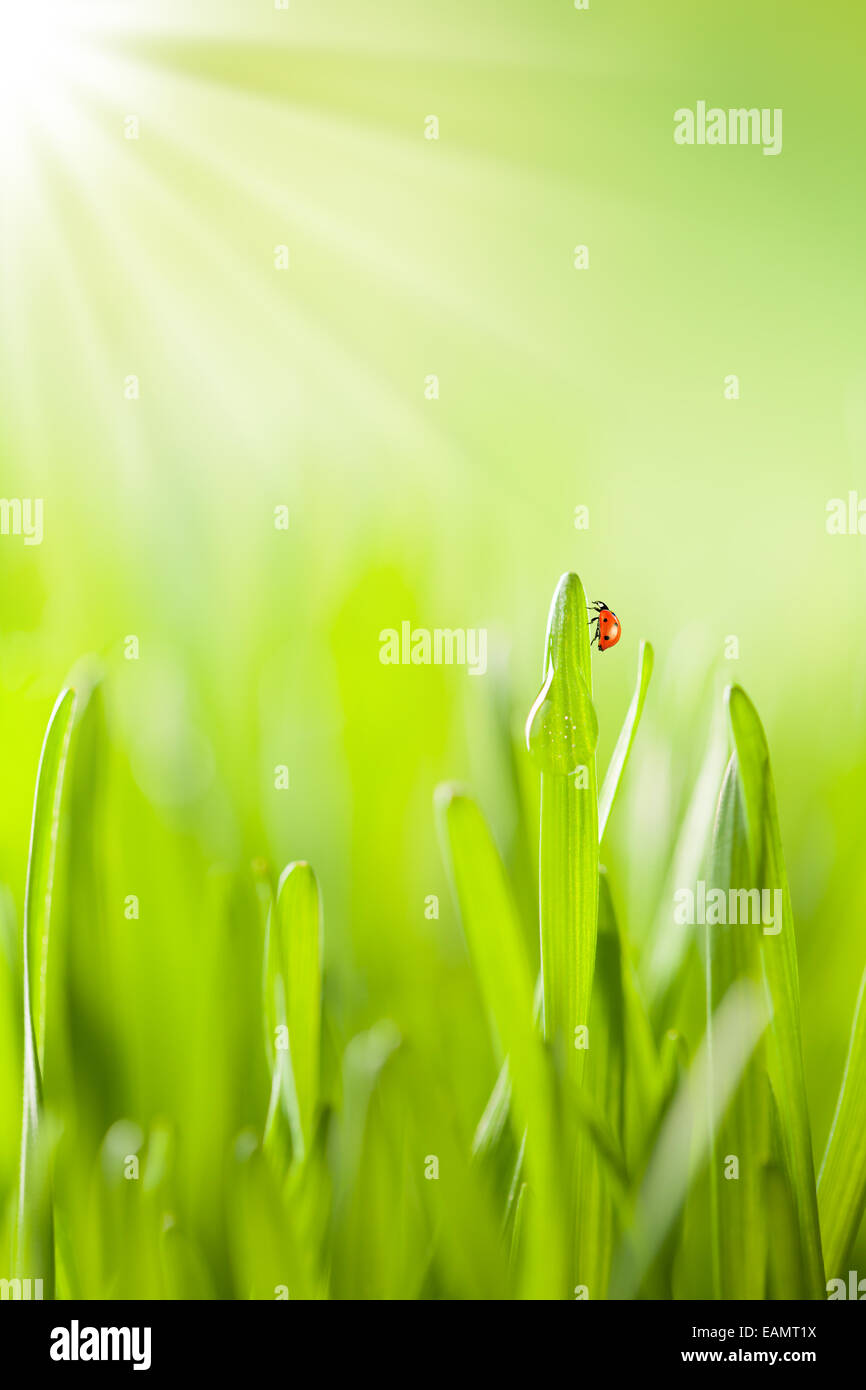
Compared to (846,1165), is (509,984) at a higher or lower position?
higher

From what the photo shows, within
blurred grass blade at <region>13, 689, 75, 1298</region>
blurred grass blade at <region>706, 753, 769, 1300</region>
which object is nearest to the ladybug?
blurred grass blade at <region>706, 753, 769, 1300</region>

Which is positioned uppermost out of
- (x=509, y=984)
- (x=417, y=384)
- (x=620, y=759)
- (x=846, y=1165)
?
(x=417, y=384)

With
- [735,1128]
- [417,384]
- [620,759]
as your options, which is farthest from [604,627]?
[735,1128]

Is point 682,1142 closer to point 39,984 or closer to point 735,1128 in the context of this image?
point 735,1128

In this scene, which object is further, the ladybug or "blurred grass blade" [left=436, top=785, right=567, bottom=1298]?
the ladybug

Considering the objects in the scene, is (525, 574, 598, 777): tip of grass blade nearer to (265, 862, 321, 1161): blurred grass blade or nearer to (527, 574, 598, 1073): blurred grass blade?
(527, 574, 598, 1073): blurred grass blade
